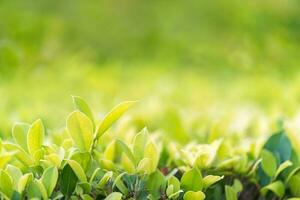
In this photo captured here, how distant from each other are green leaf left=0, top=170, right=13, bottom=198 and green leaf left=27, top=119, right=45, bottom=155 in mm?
166

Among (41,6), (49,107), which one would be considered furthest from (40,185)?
(41,6)

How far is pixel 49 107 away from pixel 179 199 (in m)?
1.91

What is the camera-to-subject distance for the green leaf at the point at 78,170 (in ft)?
6.43

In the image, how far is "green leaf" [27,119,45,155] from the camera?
210cm

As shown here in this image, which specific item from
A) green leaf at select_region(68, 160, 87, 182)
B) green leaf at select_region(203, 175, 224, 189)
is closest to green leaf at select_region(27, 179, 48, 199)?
green leaf at select_region(68, 160, 87, 182)

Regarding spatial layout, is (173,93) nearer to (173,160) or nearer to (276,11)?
(276,11)

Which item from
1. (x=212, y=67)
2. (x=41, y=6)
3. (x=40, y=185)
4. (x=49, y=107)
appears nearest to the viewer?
(x=40, y=185)

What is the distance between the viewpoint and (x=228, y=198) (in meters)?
2.12

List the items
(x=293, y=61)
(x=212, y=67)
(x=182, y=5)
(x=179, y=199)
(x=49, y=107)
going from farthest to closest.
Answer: (x=182, y=5), (x=212, y=67), (x=293, y=61), (x=49, y=107), (x=179, y=199)

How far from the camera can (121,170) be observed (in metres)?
2.21

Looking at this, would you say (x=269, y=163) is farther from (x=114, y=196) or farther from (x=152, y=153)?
(x=114, y=196)

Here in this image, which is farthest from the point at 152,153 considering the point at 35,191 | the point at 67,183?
the point at 35,191

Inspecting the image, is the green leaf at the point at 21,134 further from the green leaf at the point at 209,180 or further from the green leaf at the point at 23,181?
the green leaf at the point at 209,180

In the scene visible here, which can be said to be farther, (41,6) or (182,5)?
(182,5)
